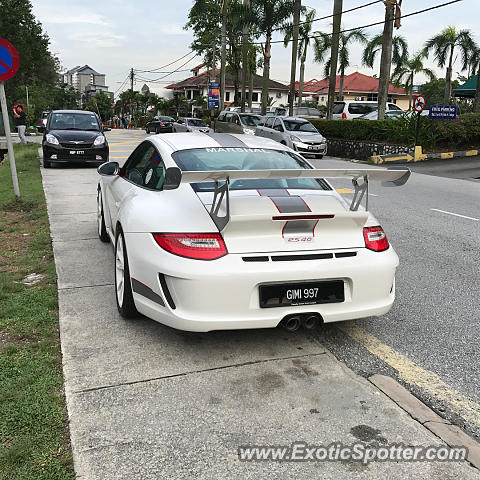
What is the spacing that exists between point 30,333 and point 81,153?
11.7m

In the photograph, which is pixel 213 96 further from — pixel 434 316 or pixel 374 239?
pixel 374 239

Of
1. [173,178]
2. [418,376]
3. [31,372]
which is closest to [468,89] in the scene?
[418,376]

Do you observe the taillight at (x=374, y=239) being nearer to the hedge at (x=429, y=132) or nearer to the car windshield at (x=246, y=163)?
the car windshield at (x=246, y=163)

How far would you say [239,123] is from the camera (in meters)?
25.0

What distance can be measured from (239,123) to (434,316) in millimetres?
21578

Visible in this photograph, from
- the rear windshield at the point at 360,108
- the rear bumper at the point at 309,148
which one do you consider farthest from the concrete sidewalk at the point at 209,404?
the rear windshield at the point at 360,108

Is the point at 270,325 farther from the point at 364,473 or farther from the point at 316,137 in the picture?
the point at 316,137

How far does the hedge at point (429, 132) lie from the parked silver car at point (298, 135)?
2.41 meters

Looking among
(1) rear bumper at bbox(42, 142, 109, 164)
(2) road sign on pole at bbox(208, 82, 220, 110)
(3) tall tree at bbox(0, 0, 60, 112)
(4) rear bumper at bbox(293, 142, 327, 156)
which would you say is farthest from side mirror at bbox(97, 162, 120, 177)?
(3) tall tree at bbox(0, 0, 60, 112)

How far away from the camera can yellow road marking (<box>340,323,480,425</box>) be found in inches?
118

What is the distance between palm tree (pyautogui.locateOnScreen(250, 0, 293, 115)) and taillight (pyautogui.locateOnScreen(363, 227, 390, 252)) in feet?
94.9

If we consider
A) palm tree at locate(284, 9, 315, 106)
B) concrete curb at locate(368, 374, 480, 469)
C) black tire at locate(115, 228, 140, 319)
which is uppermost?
palm tree at locate(284, 9, 315, 106)

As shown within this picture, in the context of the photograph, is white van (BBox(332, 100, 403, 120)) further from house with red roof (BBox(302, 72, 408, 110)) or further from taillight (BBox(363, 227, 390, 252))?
house with red roof (BBox(302, 72, 408, 110))

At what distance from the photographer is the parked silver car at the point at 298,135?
807 inches
